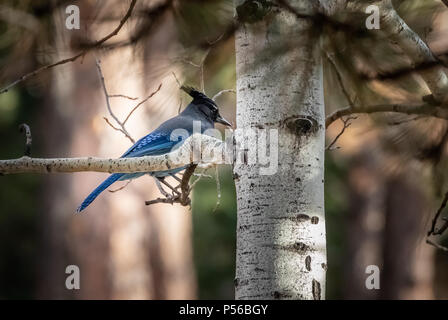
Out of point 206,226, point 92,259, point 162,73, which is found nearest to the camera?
point 162,73

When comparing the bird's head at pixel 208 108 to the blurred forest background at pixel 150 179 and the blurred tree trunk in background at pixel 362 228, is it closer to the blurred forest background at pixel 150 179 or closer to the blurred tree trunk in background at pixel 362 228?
the blurred forest background at pixel 150 179

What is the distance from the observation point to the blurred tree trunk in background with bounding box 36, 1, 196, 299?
21.2 feet

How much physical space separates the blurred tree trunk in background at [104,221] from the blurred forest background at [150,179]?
1cm

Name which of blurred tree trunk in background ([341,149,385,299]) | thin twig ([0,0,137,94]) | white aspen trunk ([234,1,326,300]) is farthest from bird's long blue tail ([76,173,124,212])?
blurred tree trunk in background ([341,149,385,299])

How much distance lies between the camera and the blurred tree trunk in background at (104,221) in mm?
6453

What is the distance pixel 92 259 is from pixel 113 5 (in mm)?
4512

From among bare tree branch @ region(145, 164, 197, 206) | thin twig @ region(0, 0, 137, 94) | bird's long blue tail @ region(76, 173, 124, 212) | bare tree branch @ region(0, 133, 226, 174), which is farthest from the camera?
bird's long blue tail @ region(76, 173, 124, 212)

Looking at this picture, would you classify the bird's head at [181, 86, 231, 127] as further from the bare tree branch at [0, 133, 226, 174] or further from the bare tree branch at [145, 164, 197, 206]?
the bare tree branch at [0, 133, 226, 174]

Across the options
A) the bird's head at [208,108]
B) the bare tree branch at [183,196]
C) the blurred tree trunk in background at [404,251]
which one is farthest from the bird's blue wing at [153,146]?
the blurred tree trunk in background at [404,251]

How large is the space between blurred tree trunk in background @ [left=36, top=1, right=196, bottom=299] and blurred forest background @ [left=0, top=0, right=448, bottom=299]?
1 cm

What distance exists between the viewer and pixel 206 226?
10.6 metres

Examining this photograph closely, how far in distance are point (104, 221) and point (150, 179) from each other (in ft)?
1.74
